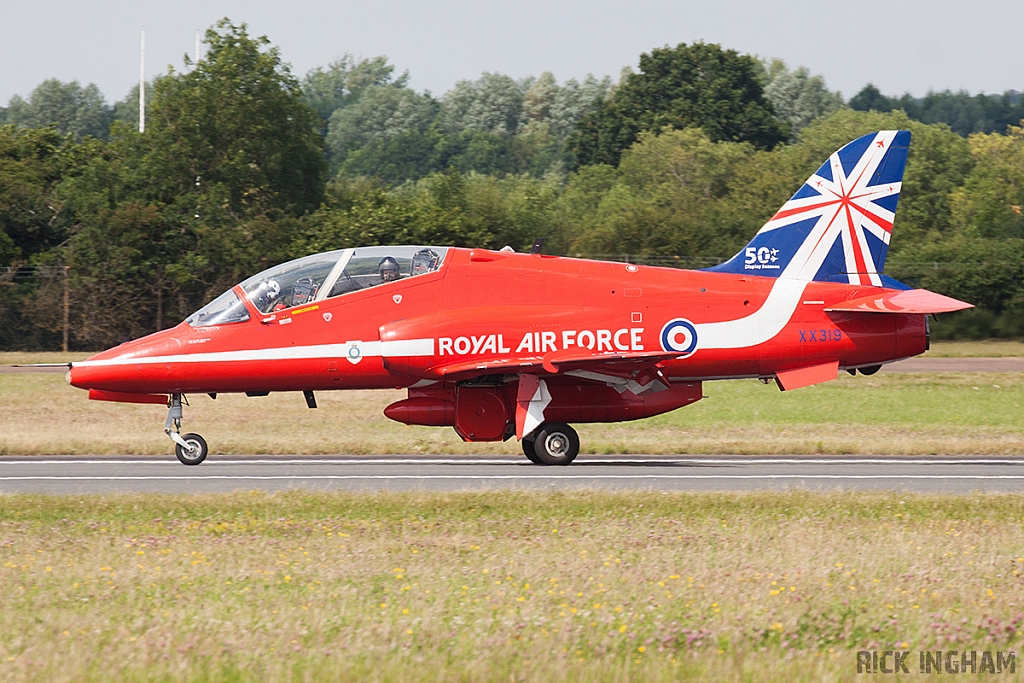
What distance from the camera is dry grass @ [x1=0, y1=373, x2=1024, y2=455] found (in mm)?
19594

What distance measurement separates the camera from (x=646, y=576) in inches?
364

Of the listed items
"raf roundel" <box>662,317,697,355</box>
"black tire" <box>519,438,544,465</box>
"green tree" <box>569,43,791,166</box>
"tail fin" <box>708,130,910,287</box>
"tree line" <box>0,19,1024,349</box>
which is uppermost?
"green tree" <box>569,43,791,166</box>

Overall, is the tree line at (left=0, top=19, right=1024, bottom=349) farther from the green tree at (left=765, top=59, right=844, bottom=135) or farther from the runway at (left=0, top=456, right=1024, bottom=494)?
the green tree at (left=765, top=59, right=844, bottom=135)

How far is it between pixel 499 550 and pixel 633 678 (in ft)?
11.1

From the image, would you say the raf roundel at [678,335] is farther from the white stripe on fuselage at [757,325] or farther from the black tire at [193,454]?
the black tire at [193,454]

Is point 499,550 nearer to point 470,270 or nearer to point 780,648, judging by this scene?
point 780,648

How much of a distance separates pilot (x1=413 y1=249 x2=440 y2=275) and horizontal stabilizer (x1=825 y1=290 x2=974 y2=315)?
5.64m

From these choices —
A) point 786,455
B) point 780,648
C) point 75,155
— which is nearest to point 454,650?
point 780,648

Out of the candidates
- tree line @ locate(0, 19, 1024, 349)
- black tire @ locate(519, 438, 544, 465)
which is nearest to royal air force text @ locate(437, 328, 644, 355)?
black tire @ locate(519, 438, 544, 465)

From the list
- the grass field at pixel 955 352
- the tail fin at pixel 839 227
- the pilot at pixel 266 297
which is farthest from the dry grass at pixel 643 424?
the grass field at pixel 955 352

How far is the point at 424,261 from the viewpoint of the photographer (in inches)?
681

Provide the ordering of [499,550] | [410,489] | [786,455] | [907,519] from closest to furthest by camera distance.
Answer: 1. [499,550]
2. [907,519]
3. [410,489]
4. [786,455]

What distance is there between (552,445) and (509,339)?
166 cm

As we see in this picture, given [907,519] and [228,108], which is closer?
[907,519]
